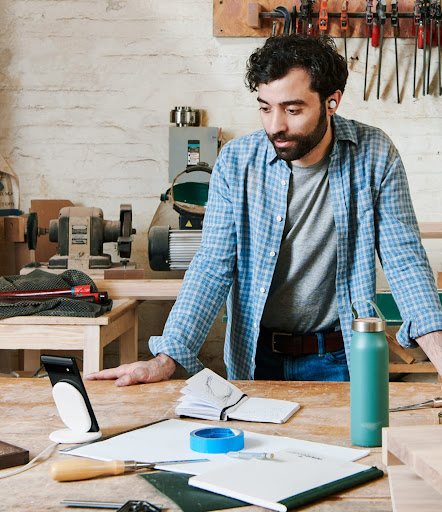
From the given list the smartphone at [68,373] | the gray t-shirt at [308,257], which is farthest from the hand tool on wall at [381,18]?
the smartphone at [68,373]

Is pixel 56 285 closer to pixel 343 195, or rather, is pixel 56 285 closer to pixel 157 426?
pixel 343 195

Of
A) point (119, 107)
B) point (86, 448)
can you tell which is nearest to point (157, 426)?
point (86, 448)

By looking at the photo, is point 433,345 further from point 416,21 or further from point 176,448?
point 416,21

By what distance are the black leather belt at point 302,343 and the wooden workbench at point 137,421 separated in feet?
0.93

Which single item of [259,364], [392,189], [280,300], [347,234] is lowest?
[259,364]

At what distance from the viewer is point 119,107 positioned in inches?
152

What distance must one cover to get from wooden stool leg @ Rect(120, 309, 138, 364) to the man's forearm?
151 cm

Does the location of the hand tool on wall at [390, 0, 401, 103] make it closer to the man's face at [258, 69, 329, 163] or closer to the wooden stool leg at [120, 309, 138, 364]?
the wooden stool leg at [120, 309, 138, 364]

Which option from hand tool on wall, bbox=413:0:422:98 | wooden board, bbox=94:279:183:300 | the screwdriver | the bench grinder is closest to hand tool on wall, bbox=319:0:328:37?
hand tool on wall, bbox=413:0:422:98

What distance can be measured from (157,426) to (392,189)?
93cm

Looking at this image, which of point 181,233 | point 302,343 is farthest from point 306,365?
point 181,233

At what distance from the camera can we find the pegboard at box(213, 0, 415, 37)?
3729 mm

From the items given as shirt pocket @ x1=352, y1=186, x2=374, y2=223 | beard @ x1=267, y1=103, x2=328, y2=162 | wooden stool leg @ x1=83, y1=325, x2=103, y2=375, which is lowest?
wooden stool leg @ x1=83, y1=325, x2=103, y2=375

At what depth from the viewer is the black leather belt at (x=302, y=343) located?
1.91 meters
